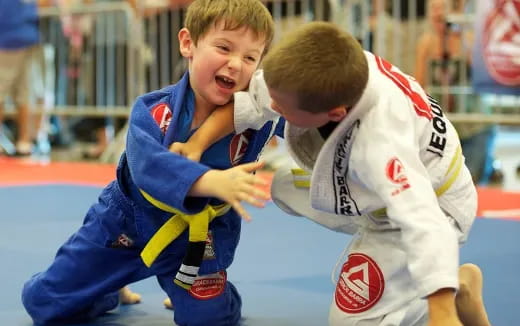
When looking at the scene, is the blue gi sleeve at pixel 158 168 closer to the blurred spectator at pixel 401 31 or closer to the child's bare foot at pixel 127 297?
the child's bare foot at pixel 127 297

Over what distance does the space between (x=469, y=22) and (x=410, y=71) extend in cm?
47

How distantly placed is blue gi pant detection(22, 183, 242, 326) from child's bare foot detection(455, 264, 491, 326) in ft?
1.73

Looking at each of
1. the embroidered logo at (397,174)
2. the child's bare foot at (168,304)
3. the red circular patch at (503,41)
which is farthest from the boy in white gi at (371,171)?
the red circular patch at (503,41)

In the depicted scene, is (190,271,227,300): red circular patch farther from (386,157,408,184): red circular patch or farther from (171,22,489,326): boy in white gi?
(386,157,408,184): red circular patch

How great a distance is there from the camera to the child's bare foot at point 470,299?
5.43 ft

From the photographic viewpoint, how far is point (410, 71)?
5.21 meters

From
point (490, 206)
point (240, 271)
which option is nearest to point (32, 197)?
point (240, 271)

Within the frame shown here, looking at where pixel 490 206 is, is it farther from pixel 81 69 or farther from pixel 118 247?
pixel 81 69

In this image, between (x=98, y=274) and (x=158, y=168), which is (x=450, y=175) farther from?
(x=98, y=274)

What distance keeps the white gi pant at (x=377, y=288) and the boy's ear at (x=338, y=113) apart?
289 mm

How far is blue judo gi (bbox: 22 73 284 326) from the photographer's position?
181 cm

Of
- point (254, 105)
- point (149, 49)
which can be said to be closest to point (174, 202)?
point (254, 105)

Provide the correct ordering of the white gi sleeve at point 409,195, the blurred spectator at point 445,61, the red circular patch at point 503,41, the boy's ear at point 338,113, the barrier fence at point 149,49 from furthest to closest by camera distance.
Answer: the barrier fence at point 149,49 → the blurred spectator at point 445,61 → the red circular patch at point 503,41 → the boy's ear at point 338,113 → the white gi sleeve at point 409,195

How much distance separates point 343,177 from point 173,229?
423 mm
